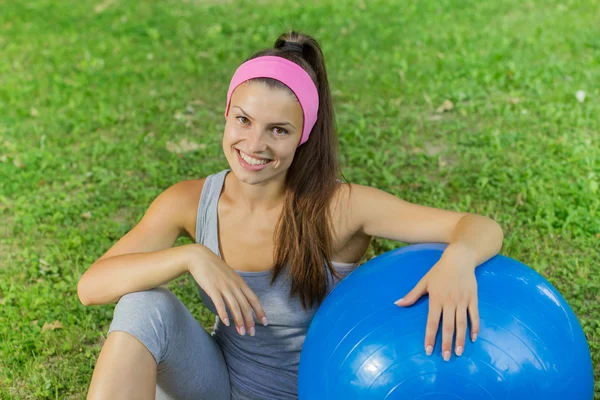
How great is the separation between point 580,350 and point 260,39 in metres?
6.32

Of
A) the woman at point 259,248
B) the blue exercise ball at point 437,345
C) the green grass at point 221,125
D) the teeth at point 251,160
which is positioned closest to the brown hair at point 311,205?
the woman at point 259,248

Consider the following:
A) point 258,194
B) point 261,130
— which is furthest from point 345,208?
point 261,130

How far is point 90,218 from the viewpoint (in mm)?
5137

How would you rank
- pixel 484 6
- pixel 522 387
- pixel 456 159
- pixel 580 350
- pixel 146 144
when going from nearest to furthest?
1. pixel 522 387
2. pixel 580 350
3. pixel 456 159
4. pixel 146 144
5. pixel 484 6

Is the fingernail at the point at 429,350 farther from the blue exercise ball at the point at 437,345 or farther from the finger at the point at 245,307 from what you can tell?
the finger at the point at 245,307

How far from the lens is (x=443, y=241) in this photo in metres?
2.85

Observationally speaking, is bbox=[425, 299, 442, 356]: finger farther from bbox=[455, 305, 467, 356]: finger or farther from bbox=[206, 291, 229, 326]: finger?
bbox=[206, 291, 229, 326]: finger

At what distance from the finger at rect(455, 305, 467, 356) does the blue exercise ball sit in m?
0.02

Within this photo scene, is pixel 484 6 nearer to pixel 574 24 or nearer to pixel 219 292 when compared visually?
pixel 574 24

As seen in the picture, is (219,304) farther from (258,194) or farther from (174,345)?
(258,194)

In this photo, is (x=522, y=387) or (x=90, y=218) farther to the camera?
(x=90, y=218)

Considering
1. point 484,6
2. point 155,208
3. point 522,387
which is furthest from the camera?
point 484,6

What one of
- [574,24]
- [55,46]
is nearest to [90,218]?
[55,46]

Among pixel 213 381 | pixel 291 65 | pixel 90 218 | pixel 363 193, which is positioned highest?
pixel 291 65
